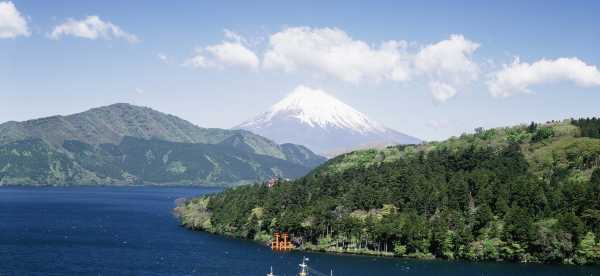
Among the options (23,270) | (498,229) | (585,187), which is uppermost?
(585,187)

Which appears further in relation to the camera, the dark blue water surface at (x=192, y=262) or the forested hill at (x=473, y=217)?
the forested hill at (x=473, y=217)

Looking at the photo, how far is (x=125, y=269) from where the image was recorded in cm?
14512

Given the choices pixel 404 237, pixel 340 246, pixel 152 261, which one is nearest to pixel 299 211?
pixel 340 246

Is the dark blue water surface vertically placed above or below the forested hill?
below

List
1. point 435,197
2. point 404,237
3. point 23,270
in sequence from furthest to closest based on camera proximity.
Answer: point 435,197 < point 404,237 < point 23,270

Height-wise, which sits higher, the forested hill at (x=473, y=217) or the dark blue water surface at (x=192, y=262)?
the forested hill at (x=473, y=217)

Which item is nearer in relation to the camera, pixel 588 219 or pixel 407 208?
pixel 588 219

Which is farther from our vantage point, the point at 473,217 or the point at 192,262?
the point at 473,217

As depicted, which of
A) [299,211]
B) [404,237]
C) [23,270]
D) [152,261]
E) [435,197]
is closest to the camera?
[23,270]

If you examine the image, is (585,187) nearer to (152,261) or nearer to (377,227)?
(377,227)

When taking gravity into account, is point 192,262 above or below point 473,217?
below

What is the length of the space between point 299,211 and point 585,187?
77698 millimetres

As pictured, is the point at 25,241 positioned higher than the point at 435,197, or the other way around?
the point at 435,197

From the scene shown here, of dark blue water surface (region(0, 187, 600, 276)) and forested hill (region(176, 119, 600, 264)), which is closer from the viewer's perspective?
dark blue water surface (region(0, 187, 600, 276))
